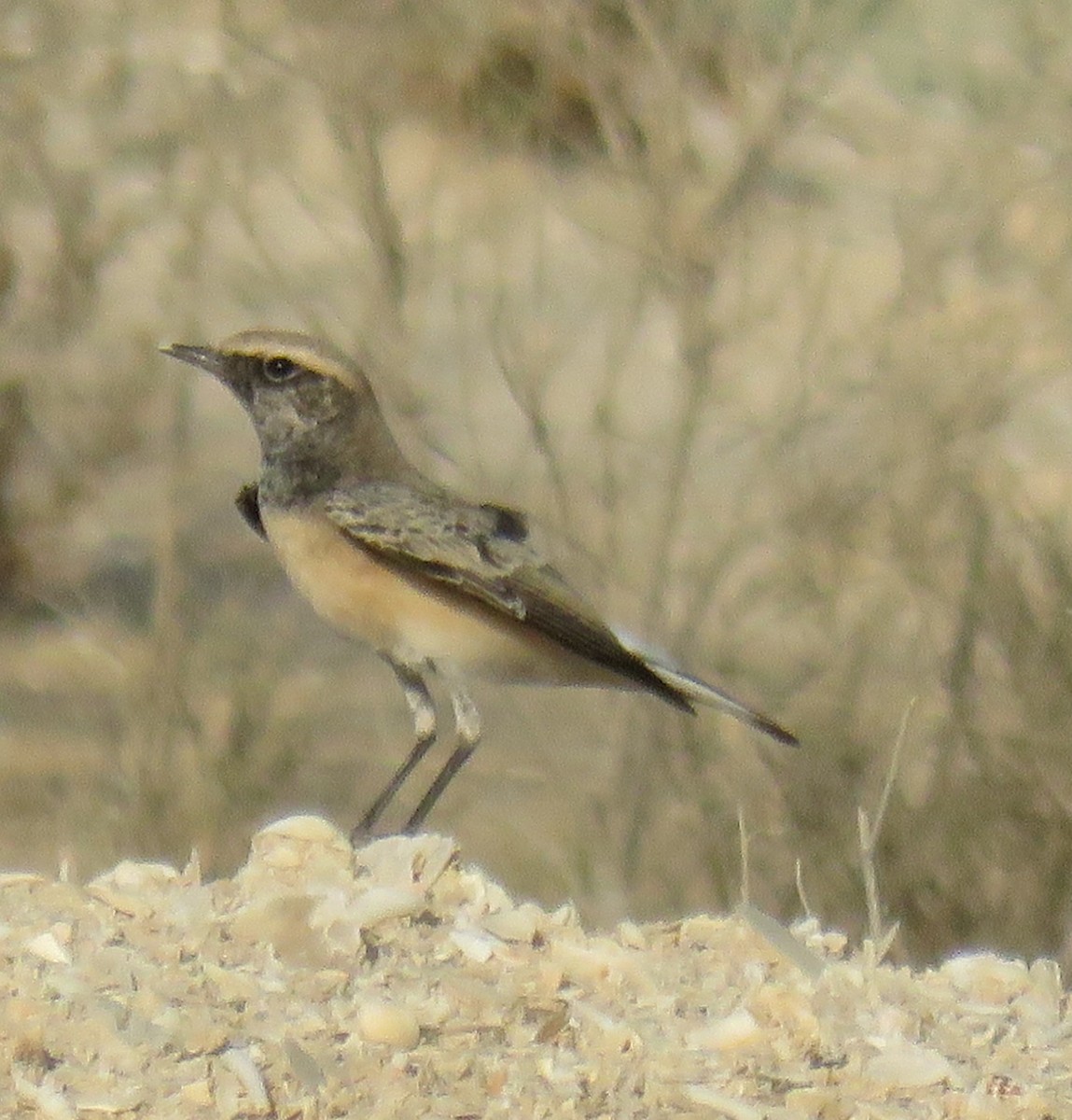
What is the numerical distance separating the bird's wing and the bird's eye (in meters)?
0.37

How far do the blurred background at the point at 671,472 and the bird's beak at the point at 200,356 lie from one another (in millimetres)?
1788

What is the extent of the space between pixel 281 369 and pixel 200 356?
0.25 metres

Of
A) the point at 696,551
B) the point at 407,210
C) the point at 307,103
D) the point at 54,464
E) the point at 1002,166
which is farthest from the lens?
the point at 307,103

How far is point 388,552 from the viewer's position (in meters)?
6.46

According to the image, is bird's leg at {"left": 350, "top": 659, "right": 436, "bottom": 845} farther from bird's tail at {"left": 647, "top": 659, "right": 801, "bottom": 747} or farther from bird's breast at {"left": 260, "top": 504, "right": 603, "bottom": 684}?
bird's tail at {"left": 647, "top": 659, "right": 801, "bottom": 747}

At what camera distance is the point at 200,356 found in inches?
258

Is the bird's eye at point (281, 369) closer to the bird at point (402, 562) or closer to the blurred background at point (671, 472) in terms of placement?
the bird at point (402, 562)

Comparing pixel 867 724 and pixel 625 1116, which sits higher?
pixel 625 1116

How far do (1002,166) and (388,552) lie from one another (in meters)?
3.82

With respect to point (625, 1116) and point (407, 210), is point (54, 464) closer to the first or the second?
point (407, 210)

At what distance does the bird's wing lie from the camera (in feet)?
21.2

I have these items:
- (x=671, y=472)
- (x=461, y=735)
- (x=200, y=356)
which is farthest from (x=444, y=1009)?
(x=671, y=472)

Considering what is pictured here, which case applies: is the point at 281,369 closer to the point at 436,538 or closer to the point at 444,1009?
the point at 436,538

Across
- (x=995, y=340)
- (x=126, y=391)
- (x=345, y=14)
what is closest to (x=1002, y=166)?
(x=995, y=340)
